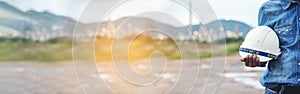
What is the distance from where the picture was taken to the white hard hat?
0.69 meters

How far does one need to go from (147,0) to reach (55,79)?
1.94 meters

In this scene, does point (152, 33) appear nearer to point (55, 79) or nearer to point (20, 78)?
point (55, 79)

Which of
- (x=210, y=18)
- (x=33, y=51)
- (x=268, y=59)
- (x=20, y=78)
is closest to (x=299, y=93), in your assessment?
(x=268, y=59)

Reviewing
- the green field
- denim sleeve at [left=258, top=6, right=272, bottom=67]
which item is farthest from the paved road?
denim sleeve at [left=258, top=6, right=272, bottom=67]

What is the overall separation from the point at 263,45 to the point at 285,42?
0.04m

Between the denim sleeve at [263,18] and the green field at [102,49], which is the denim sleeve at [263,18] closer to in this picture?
the denim sleeve at [263,18]

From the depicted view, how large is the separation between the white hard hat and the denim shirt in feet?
0.05

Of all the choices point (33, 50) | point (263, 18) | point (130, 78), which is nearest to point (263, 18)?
point (263, 18)

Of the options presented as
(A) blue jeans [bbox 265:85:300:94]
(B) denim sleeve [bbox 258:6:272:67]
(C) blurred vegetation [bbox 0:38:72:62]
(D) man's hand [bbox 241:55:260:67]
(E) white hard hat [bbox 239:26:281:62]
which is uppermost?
(C) blurred vegetation [bbox 0:38:72:62]

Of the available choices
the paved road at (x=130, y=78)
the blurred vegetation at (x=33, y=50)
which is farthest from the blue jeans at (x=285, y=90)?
the blurred vegetation at (x=33, y=50)

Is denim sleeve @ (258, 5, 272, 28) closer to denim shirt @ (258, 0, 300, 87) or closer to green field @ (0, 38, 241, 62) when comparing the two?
denim shirt @ (258, 0, 300, 87)

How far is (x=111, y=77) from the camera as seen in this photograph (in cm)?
114

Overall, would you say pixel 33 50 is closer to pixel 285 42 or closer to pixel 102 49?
pixel 102 49

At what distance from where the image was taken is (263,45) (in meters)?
0.69
